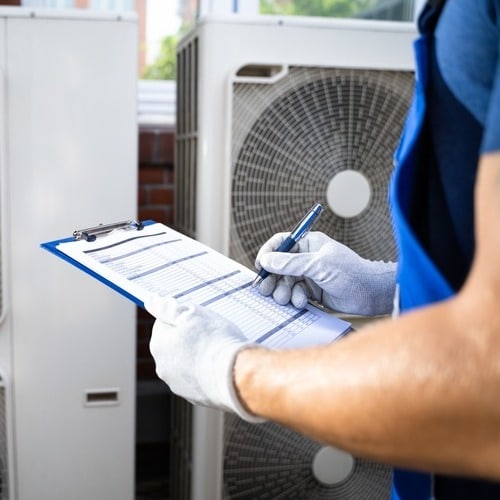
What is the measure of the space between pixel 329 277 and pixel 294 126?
0.50 meters

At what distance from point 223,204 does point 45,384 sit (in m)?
0.54

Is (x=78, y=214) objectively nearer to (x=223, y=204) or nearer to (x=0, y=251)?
(x=0, y=251)

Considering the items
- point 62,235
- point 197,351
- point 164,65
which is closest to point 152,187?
point 164,65

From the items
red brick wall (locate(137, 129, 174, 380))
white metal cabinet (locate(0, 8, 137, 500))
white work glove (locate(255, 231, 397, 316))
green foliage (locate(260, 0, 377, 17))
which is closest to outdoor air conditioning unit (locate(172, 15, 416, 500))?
white metal cabinet (locate(0, 8, 137, 500))

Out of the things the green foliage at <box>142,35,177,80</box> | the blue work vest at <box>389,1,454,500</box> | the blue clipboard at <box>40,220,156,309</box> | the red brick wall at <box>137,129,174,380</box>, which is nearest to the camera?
the blue work vest at <box>389,1,454,500</box>

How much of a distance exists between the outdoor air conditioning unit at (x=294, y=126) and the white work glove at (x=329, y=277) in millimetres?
366

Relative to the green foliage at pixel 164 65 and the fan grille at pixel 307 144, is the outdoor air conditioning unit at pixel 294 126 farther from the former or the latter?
the green foliage at pixel 164 65

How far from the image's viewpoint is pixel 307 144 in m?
1.49

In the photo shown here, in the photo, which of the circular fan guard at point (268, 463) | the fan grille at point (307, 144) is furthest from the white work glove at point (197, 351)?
the circular fan guard at point (268, 463)

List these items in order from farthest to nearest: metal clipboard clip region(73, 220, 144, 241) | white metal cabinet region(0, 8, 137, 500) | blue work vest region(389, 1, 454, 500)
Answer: white metal cabinet region(0, 8, 137, 500) < metal clipboard clip region(73, 220, 144, 241) < blue work vest region(389, 1, 454, 500)

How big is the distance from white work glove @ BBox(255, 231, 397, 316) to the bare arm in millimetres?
444

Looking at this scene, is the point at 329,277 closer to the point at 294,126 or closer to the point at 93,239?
the point at 93,239

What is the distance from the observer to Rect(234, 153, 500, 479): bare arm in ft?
1.72

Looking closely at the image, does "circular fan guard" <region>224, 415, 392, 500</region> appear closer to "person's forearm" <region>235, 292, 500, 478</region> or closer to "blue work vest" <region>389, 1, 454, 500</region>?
"blue work vest" <region>389, 1, 454, 500</region>
